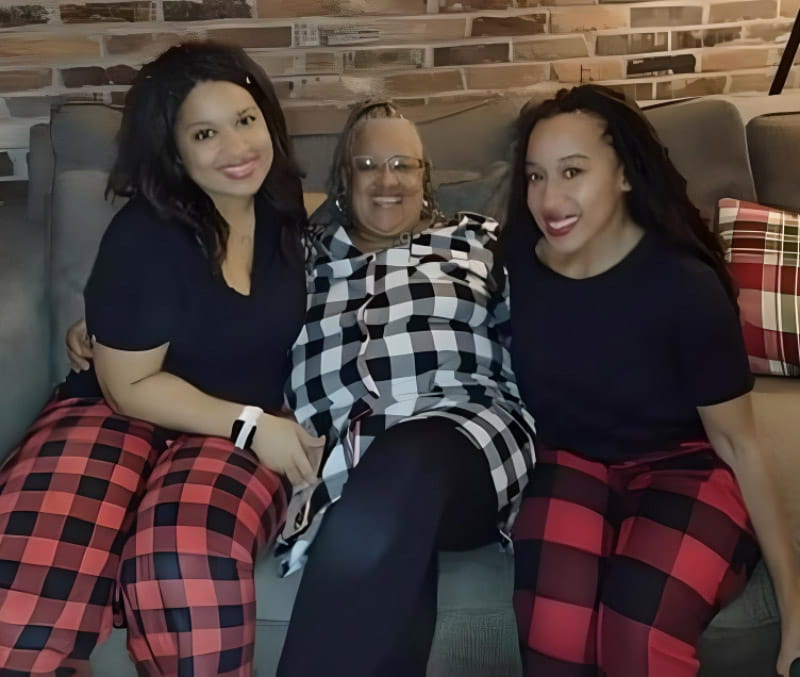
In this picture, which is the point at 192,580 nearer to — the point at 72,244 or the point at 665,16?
the point at 72,244

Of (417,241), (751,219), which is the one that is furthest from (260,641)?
(751,219)

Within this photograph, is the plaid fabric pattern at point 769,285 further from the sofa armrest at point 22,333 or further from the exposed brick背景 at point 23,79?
the exposed brick背景 at point 23,79

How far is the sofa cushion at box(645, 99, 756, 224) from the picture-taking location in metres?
1.77

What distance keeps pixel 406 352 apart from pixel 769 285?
2.46 ft

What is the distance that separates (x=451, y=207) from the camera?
1705 millimetres

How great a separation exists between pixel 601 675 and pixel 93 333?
0.89m

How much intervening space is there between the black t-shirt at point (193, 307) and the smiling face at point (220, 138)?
96 mm

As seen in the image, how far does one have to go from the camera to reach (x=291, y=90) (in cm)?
218

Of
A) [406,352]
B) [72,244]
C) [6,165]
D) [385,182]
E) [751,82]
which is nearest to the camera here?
[406,352]

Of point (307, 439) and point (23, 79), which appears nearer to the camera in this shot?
point (307, 439)

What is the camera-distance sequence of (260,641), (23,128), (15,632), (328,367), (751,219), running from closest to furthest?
(15,632) < (260,641) < (328,367) < (751,219) < (23,128)

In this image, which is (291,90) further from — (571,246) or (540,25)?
(571,246)

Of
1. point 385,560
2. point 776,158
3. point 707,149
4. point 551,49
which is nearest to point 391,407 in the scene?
point 385,560

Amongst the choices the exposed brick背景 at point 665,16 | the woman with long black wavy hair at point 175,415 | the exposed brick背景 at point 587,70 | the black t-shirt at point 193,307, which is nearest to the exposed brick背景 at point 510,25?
the exposed brick背景 at point 587,70
